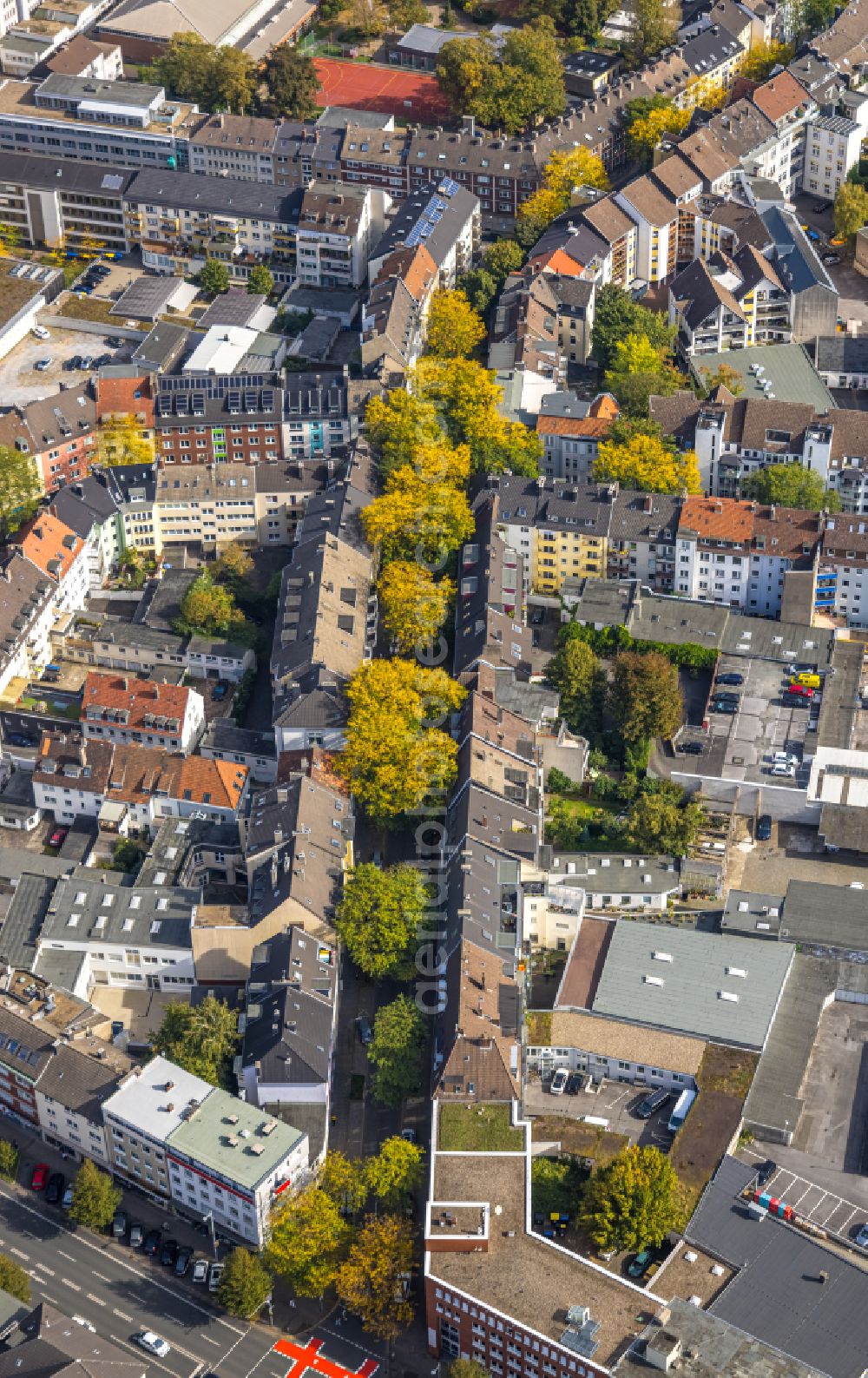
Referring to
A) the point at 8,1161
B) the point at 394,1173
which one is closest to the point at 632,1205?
the point at 394,1173

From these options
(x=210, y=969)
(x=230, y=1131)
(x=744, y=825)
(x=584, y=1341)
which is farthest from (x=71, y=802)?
(x=584, y=1341)

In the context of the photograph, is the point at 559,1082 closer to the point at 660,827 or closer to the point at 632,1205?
the point at 632,1205

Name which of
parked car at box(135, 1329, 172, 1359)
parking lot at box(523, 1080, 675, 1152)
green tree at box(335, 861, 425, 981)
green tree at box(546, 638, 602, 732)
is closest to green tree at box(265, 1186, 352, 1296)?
parked car at box(135, 1329, 172, 1359)

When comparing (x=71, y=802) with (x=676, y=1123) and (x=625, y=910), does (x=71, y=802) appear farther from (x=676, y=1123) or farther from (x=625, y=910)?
(x=676, y=1123)

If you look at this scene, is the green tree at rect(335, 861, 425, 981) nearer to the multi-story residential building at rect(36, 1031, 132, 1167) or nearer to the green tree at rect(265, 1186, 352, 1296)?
the multi-story residential building at rect(36, 1031, 132, 1167)

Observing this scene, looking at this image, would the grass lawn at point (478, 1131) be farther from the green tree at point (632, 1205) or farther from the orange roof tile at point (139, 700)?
the orange roof tile at point (139, 700)
